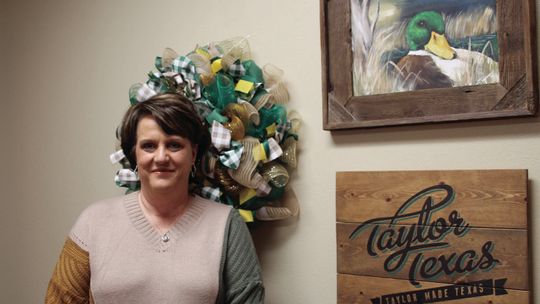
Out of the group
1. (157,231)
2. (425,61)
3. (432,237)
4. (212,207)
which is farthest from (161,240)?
(425,61)

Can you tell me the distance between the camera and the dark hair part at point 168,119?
1.22 m

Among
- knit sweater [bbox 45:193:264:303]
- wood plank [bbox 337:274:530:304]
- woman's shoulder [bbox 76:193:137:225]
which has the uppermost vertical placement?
woman's shoulder [bbox 76:193:137:225]

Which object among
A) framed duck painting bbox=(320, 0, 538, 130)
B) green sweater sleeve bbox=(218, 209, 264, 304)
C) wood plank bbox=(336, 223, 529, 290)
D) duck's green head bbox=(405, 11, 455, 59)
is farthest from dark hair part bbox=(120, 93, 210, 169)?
duck's green head bbox=(405, 11, 455, 59)

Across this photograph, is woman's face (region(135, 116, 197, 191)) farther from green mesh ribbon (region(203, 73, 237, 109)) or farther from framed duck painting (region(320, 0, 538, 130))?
framed duck painting (region(320, 0, 538, 130))

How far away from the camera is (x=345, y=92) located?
→ 1354 millimetres

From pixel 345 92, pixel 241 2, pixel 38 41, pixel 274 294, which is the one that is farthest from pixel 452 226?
pixel 38 41

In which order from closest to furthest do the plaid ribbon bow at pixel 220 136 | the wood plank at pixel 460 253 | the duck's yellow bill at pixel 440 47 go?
1. the wood plank at pixel 460 253
2. the duck's yellow bill at pixel 440 47
3. the plaid ribbon bow at pixel 220 136

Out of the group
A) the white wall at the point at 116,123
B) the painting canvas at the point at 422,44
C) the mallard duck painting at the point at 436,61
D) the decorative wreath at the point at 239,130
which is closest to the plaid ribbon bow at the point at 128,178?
the decorative wreath at the point at 239,130

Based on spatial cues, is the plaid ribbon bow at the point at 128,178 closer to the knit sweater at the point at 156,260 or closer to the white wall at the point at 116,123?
the knit sweater at the point at 156,260

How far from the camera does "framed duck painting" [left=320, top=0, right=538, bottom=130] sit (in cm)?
114

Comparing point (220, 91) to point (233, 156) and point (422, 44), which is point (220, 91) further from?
point (422, 44)

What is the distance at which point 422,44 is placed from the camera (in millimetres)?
1251

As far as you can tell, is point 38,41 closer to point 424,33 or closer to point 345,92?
point 345,92

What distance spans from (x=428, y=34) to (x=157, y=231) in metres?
0.87
